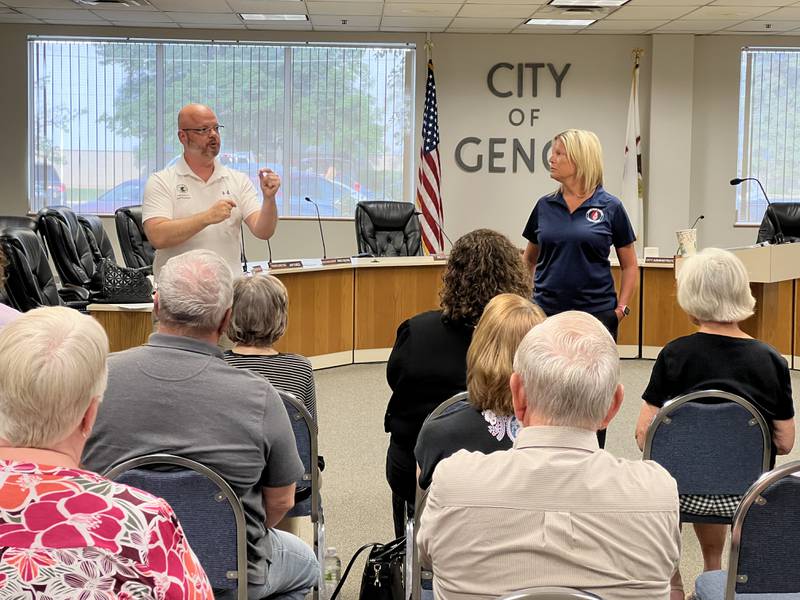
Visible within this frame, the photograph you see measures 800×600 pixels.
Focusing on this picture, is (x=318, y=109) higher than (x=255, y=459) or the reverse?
higher

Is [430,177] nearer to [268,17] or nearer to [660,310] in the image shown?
[268,17]

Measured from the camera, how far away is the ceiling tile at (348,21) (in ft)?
30.9

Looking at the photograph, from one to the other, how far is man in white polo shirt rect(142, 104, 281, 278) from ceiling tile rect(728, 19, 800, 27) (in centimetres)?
730

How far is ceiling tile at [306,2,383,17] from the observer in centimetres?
859

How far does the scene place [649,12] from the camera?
352 inches

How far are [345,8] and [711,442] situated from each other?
22.9ft

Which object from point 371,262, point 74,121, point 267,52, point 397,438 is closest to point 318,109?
point 267,52

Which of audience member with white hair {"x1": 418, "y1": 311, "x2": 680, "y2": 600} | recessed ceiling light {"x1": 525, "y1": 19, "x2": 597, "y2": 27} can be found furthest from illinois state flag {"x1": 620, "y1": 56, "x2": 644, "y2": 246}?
audience member with white hair {"x1": 418, "y1": 311, "x2": 680, "y2": 600}

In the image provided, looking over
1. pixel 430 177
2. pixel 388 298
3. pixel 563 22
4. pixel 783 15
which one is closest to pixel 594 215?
pixel 388 298

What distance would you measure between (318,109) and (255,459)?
884cm

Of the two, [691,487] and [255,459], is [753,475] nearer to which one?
[691,487]

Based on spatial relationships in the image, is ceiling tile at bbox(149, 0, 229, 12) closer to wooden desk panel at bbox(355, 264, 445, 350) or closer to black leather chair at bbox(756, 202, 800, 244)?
wooden desk panel at bbox(355, 264, 445, 350)

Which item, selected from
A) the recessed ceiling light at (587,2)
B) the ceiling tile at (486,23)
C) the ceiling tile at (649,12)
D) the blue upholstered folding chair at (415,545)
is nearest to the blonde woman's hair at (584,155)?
the blue upholstered folding chair at (415,545)

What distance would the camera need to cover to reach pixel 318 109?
10.5 m
